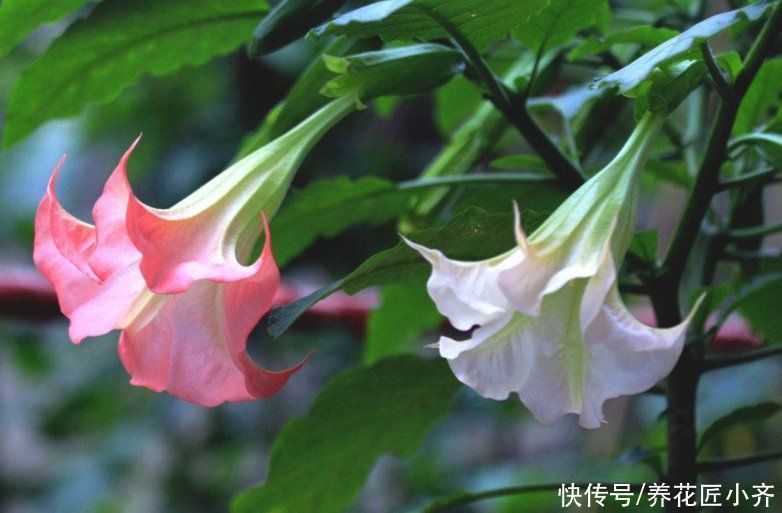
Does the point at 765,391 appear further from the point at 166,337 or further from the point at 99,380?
the point at 166,337

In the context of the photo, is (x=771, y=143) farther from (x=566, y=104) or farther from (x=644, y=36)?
(x=566, y=104)

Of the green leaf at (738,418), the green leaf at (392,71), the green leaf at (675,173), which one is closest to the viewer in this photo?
the green leaf at (392,71)

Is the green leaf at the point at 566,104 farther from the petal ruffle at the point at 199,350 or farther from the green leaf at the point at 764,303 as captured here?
the petal ruffle at the point at 199,350

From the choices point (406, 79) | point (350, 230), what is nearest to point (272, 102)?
point (350, 230)

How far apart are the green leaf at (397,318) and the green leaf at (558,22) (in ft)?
0.69

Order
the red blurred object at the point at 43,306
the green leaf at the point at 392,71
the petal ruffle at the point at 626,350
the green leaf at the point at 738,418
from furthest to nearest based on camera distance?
the red blurred object at the point at 43,306 < the green leaf at the point at 738,418 < the green leaf at the point at 392,71 < the petal ruffle at the point at 626,350

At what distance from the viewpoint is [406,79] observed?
1.36ft

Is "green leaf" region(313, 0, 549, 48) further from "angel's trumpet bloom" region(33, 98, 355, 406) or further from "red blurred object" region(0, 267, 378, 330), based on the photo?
"red blurred object" region(0, 267, 378, 330)

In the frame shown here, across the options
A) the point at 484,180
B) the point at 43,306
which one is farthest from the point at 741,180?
the point at 43,306

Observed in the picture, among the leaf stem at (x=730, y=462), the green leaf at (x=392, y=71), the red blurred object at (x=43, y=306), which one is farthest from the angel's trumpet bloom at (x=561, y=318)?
the red blurred object at (x=43, y=306)

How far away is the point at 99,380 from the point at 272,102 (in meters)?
0.55

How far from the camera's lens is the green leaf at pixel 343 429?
1.80 feet

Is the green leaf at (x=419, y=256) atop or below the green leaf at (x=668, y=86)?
below

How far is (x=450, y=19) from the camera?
0.39 meters
